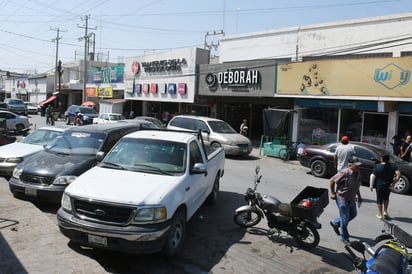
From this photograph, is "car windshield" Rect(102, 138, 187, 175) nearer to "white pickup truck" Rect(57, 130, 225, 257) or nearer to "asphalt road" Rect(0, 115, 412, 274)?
"white pickup truck" Rect(57, 130, 225, 257)

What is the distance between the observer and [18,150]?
10094mm

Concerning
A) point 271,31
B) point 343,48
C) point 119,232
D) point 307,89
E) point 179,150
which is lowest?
point 119,232

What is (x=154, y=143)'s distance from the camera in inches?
268

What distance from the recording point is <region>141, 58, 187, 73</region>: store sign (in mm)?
28516

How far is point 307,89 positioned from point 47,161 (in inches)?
557

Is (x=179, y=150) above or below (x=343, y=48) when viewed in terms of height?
below

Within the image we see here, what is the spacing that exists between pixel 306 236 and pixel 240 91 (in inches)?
675

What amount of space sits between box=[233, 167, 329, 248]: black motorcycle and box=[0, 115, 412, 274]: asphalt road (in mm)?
243

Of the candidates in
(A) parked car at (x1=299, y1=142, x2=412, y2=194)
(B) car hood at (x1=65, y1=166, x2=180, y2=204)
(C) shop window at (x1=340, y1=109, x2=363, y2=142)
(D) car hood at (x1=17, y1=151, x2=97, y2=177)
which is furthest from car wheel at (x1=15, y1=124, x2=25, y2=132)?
(B) car hood at (x1=65, y1=166, x2=180, y2=204)

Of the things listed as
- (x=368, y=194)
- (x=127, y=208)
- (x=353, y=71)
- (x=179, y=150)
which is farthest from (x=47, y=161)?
(x=353, y=71)

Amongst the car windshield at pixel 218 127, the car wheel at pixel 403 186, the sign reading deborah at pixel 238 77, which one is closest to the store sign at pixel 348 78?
the sign reading deborah at pixel 238 77

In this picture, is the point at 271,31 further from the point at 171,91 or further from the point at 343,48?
the point at 171,91

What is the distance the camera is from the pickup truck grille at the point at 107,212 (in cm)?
503

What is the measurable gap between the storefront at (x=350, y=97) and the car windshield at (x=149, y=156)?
41.5 ft
